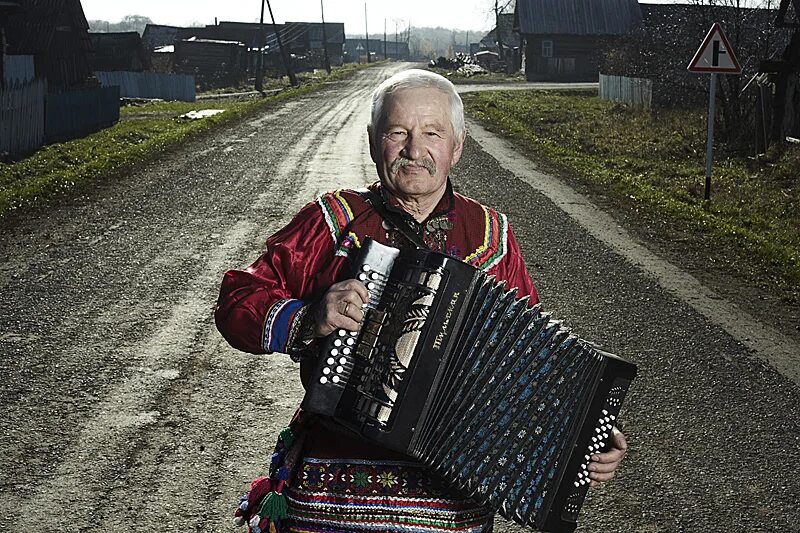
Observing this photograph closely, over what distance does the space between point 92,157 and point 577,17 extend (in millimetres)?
48266

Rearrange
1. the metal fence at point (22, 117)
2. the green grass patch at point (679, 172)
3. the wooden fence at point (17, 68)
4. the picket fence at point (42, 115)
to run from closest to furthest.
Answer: the green grass patch at point (679, 172)
the metal fence at point (22, 117)
the picket fence at point (42, 115)
the wooden fence at point (17, 68)

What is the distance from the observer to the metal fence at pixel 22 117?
18328 mm

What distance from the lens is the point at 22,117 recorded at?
19.2 m

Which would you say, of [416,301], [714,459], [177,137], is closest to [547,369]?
[416,301]

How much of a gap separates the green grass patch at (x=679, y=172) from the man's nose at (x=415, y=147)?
685 cm

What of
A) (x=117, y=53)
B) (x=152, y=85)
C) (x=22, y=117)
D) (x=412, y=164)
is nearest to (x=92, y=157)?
(x=22, y=117)

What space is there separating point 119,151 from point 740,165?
11.1 meters

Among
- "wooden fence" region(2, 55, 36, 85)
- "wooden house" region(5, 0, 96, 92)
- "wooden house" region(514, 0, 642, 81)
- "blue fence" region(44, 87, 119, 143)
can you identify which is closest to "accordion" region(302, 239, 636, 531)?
"blue fence" region(44, 87, 119, 143)

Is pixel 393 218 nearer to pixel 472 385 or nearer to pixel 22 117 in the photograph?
pixel 472 385

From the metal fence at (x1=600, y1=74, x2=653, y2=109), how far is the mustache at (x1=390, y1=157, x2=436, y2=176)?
94.8 feet

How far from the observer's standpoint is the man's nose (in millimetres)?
2701

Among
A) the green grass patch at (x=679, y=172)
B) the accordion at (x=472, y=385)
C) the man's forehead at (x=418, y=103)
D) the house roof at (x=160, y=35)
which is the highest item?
the house roof at (x=160, y=35)

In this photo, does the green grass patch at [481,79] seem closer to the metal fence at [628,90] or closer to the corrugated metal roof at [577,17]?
the corrugated metal roof at [577,17]

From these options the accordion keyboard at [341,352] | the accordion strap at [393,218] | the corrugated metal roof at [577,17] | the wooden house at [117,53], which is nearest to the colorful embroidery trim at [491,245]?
the accordion strap at [393,218]
